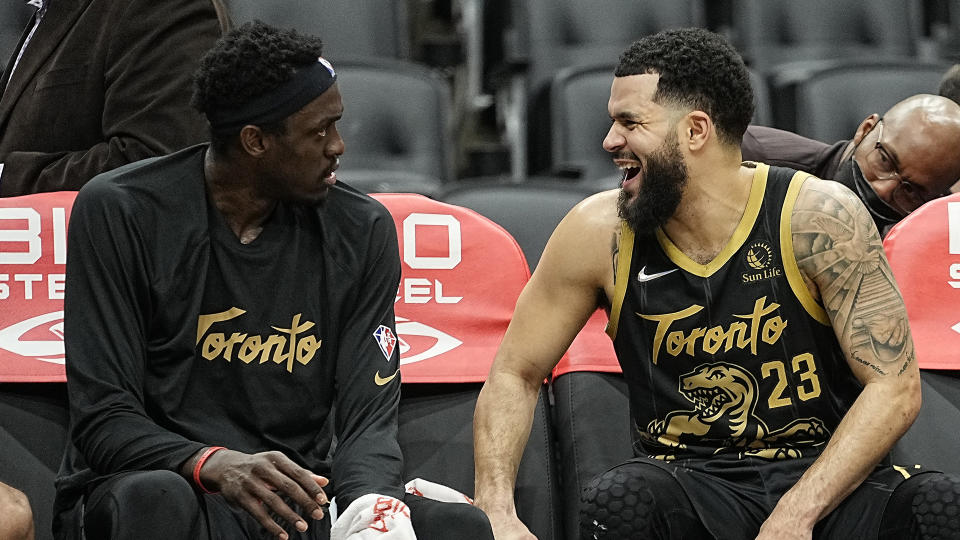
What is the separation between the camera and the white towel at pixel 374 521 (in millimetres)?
2318

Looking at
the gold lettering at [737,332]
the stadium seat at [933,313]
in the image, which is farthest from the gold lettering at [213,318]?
the stadium seat at [933,313]

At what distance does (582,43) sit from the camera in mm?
5195

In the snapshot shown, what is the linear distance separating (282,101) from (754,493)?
1.18m

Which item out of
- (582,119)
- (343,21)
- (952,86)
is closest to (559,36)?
(582,119)

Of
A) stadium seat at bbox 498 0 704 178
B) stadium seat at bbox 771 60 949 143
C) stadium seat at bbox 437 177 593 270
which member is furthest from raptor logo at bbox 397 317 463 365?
stadium seat at bbox 771 60 949 143

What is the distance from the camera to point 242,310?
2.61 metres

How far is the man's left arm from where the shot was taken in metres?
2.57

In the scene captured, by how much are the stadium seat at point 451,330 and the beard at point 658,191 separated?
44 centimetres

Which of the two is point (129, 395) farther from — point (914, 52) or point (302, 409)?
point (914, 52)

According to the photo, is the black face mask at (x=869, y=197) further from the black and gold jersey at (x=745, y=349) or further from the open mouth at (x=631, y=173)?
the open mouth at (x=631, y=173)

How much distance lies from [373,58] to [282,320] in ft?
7.41

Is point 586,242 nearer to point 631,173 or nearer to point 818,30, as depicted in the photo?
point 631,173

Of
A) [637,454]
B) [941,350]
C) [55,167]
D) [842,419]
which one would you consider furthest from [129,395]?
[941,350]

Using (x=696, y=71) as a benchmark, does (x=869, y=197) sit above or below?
below
